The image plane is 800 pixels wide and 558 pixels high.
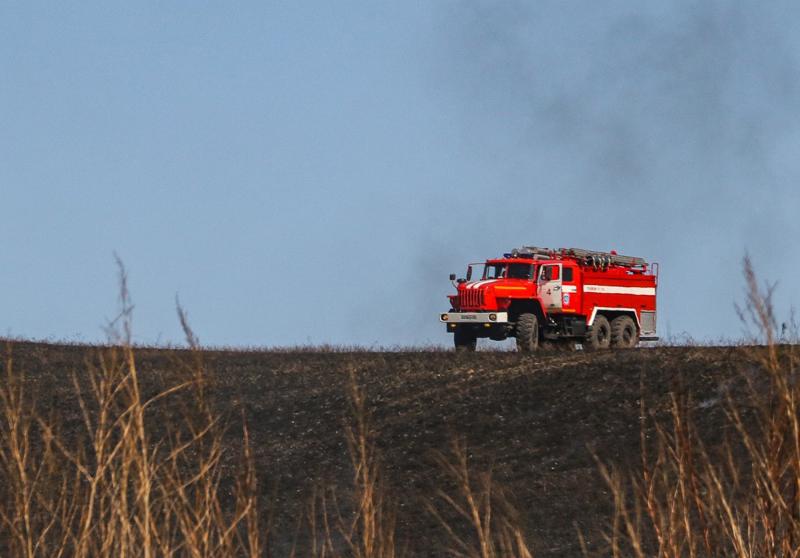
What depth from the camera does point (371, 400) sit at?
800 inches

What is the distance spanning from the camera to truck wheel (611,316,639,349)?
29.4 metres

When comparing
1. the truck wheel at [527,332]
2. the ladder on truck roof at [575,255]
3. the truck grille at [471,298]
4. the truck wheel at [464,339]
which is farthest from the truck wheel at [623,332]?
the truck grille at [471,298]

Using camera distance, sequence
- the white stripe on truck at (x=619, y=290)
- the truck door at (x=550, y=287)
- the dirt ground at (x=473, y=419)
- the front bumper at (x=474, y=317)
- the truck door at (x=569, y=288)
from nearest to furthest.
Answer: the dirt ground at (x=473, y=419) → the front bumper at (x=474, y=317) → the truck door at (x=550, y=287) → the truck door at (x=569, y=288) → the white stripe on truck at (x=619, y=290)

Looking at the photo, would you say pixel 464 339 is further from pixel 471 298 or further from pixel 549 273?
→ pixel 549 273

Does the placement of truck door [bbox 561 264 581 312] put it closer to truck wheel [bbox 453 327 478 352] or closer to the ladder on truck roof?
the ladder on truck roof

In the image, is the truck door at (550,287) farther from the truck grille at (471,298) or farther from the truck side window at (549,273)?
the truck grille at (471,298)

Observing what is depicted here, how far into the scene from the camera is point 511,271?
27.8 m

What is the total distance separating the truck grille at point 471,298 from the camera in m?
26.9

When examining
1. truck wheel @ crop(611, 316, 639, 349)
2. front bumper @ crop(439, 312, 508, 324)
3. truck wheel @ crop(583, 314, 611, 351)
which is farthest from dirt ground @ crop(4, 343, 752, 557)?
truck wheel @ crop(611, 316, 639, 349)

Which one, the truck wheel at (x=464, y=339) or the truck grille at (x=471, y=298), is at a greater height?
the truck grille at (x=471, y=298)

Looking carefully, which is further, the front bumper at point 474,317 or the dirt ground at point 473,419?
the front bumper at point 474,317

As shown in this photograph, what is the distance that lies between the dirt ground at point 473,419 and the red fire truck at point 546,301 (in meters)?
3.42

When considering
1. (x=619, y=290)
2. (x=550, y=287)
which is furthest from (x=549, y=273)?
(x=619, y=290)

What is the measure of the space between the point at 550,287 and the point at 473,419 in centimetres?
943
